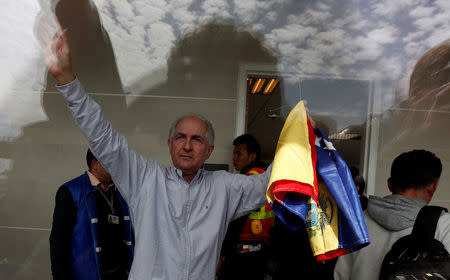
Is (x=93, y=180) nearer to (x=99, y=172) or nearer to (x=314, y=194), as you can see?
(x=99, y=172)

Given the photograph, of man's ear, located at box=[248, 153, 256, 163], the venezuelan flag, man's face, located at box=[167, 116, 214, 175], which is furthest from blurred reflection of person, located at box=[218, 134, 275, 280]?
the venezuelan flag

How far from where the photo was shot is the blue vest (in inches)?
91.0

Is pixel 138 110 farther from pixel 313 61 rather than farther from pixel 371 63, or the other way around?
pixel 371 63

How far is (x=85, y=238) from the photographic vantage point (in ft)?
7.60

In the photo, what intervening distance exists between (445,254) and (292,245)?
3.44ft

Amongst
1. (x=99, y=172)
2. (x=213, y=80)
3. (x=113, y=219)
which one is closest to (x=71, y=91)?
(x=99, y=172)

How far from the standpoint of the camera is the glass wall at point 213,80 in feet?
15.1

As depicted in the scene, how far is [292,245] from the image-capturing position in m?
2.36

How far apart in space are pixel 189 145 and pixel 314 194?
2.35ft

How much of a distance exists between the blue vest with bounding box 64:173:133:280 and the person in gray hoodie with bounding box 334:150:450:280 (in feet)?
5.66

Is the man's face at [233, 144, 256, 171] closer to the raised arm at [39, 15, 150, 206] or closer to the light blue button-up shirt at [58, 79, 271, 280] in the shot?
the light blue button-up shirt at [58, 79, 271, 280]

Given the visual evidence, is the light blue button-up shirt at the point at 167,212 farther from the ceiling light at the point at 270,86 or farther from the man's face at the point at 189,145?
the ceiling light at the point at 270,86

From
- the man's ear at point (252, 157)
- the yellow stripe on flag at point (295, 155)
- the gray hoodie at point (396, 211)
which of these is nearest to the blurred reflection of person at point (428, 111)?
the man's ear at point (252, 157)

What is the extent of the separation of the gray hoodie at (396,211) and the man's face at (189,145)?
1006mm
